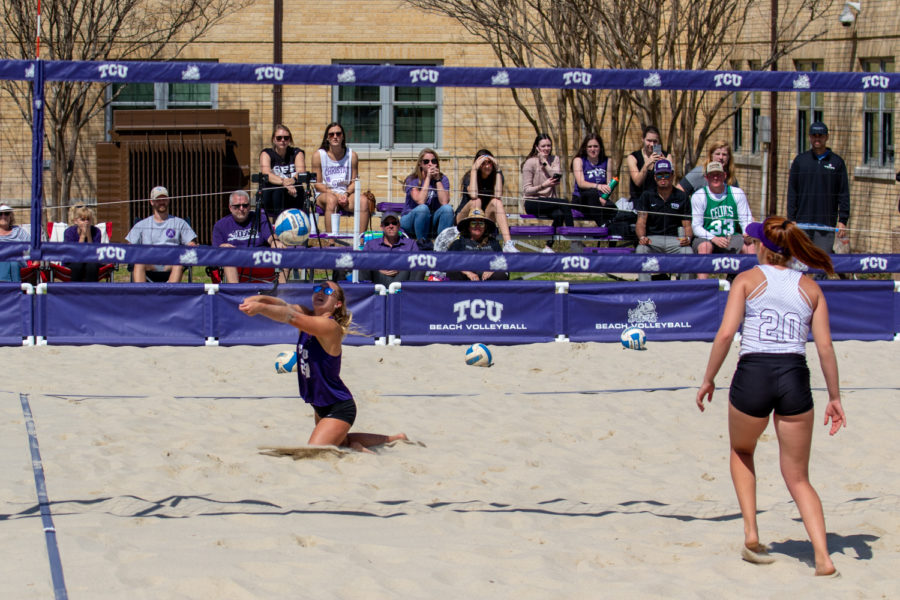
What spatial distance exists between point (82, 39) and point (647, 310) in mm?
10722

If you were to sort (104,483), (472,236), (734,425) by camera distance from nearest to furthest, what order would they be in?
(734,425)
(104,483)
(472,236)

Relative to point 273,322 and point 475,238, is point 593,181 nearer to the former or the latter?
point 475,238

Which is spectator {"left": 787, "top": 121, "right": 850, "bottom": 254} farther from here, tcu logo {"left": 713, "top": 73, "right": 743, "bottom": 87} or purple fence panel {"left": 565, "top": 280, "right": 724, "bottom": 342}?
tcu logo {"left": 713, "top": 73, "right": 743, "bottom": 87}

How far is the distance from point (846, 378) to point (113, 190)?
11.8 m

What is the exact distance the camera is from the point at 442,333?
1020cm

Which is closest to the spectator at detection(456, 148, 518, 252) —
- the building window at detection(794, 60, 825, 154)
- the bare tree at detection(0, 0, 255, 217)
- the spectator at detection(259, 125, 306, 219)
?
the spectator at detection(259, 125, 306, 219)

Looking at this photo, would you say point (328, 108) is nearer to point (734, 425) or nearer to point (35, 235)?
point (35, 235)

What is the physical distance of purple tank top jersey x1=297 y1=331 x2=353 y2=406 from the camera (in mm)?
6355

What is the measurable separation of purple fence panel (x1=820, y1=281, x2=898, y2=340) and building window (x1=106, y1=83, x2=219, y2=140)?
34.4ft

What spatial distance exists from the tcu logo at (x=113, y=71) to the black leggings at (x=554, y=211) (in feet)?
18.4

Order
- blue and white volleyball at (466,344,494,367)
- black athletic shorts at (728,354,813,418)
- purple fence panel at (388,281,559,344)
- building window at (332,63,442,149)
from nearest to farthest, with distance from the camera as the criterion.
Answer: black athletic shorts at (728,354,813,418)
blue and white volleyball at (466,344,494,367)
purple fence panel at (388,281,559,344)
building window at (332,63,442,149)

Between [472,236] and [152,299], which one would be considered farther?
[472,236]

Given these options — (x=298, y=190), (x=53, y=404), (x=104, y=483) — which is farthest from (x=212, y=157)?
(x=104, y=483)

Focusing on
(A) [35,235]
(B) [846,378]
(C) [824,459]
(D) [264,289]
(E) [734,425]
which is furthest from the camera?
(D) [264,289]
